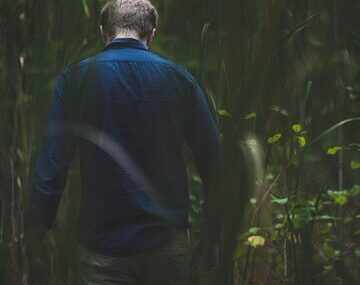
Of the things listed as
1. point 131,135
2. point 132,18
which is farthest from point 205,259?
point 132,18

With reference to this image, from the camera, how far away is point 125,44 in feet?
5.67

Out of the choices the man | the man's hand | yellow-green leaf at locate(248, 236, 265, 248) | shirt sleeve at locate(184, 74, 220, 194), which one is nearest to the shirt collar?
the man

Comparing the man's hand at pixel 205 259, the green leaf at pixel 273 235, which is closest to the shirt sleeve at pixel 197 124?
the green leaf at pixel 273 235

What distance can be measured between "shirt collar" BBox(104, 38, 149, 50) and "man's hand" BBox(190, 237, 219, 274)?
1115 mm

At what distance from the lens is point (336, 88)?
0.99 metres

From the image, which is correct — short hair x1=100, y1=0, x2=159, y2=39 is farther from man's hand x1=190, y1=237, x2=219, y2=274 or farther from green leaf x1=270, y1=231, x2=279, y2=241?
man's hand x1=190, y1=237, x2=219, y2=274

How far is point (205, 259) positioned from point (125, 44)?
1.26 meters

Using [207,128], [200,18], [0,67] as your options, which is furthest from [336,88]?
[207,128]

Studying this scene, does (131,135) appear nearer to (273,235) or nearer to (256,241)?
(256,241)

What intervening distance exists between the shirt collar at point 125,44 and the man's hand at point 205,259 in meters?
1.12

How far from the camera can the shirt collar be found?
1.72 metres

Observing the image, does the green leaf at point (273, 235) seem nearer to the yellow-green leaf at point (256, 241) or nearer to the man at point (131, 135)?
the yellow-green leaf at point (256, 241)

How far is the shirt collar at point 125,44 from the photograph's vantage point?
1.72 meters

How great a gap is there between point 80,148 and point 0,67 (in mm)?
201
